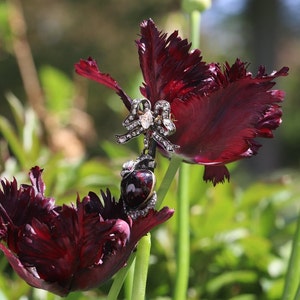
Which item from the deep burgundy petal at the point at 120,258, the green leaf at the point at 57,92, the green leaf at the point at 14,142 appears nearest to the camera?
the deep burgundy petal at the point at 120,258

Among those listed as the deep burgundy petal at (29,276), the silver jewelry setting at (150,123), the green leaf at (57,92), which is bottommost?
the deep burgundy petal at (29,276)

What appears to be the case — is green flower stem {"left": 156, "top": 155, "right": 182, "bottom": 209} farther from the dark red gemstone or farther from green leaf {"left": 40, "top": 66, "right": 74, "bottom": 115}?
green leaf {"left": 40, "top": 66, "right": 74, "bottom": 115}

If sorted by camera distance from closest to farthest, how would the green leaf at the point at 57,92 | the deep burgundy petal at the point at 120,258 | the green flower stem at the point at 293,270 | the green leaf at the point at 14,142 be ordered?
the deep burgundy petal at the point at 120,258, the green flower stem at the point at 293,270, the green leaf at the point at 14,142, the green leaf at the point at 57,92

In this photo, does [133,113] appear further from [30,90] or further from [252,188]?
[30,90]

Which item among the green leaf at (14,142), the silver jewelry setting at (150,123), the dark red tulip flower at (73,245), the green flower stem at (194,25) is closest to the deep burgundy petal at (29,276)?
the dark red tulip flower at (73,245)

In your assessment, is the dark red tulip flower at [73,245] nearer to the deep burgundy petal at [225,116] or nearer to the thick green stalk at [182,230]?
the deep burgundy petal at [225,116]

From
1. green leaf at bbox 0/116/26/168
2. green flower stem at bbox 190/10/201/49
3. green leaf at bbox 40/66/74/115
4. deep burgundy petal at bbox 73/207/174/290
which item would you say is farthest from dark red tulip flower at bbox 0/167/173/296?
green leaf at bbox 40/66/74/115

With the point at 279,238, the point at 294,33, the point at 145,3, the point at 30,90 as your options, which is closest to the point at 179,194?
the point at 279,238
